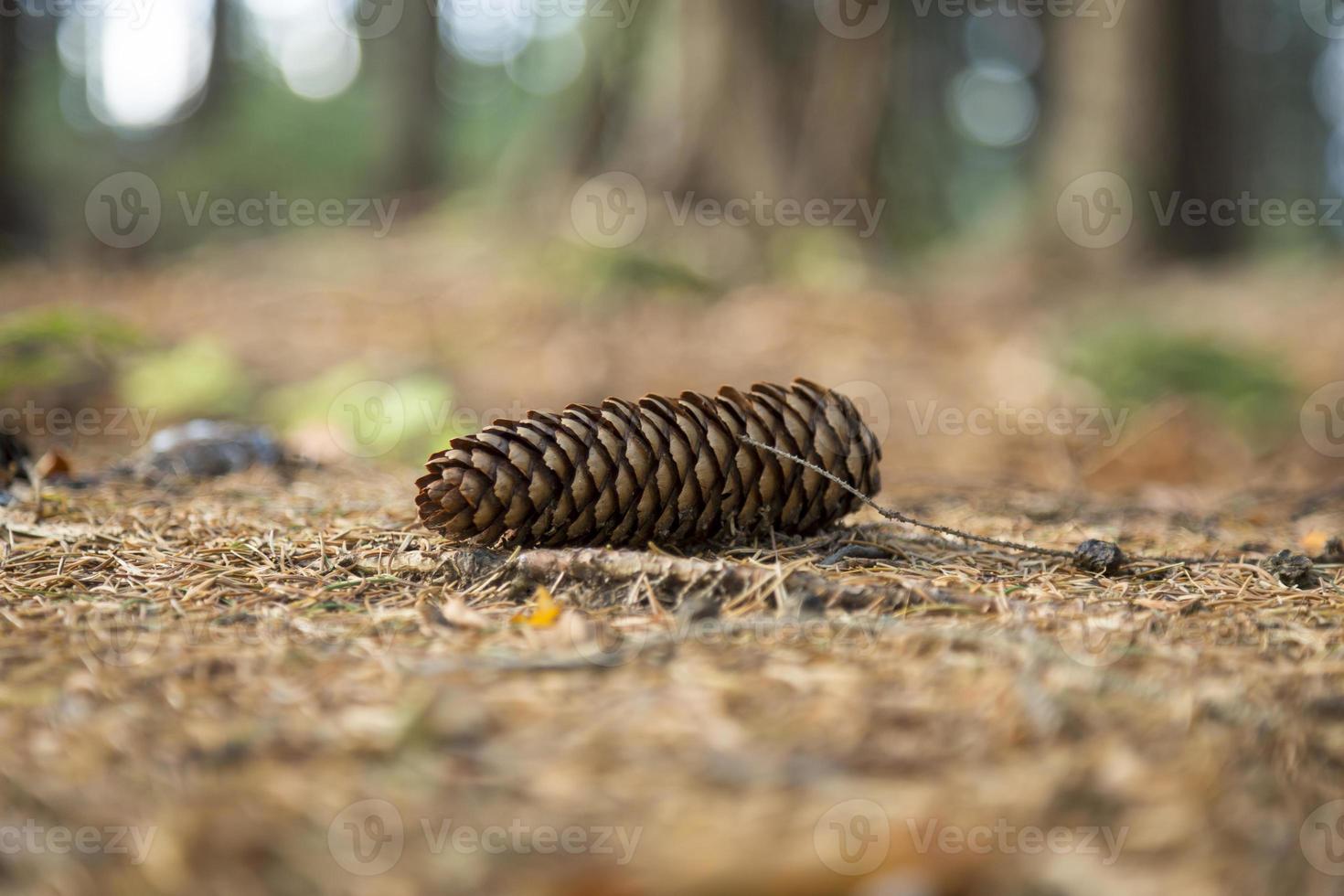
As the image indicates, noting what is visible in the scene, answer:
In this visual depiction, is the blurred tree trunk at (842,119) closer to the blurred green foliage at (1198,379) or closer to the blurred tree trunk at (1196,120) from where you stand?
the blurred tree trunk at (1196,120)

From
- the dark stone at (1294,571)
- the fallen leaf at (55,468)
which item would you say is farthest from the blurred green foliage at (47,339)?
the dark stone at (1294,571)

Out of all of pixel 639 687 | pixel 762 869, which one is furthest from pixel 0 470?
pixel 762 869

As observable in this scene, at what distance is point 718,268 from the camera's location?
18.9 feet

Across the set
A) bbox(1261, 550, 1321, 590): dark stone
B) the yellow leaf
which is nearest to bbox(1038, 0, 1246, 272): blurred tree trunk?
bbox(1261, 550, 1321, 590): dark stone

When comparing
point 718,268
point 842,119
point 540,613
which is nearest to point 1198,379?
point 718,268

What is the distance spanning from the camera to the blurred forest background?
412 centimetres

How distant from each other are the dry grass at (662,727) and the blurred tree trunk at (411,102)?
955 cm

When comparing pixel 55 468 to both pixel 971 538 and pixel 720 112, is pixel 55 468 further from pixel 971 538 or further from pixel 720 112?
pixel 720 112

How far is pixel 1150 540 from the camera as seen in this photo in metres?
2.20

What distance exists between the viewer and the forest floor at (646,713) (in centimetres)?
86

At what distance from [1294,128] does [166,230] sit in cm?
2460

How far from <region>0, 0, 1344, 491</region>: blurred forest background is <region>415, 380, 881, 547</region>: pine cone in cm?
181

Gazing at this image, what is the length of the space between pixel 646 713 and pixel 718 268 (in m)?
4.91

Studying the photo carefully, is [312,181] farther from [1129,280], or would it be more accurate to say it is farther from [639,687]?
[639,687]
